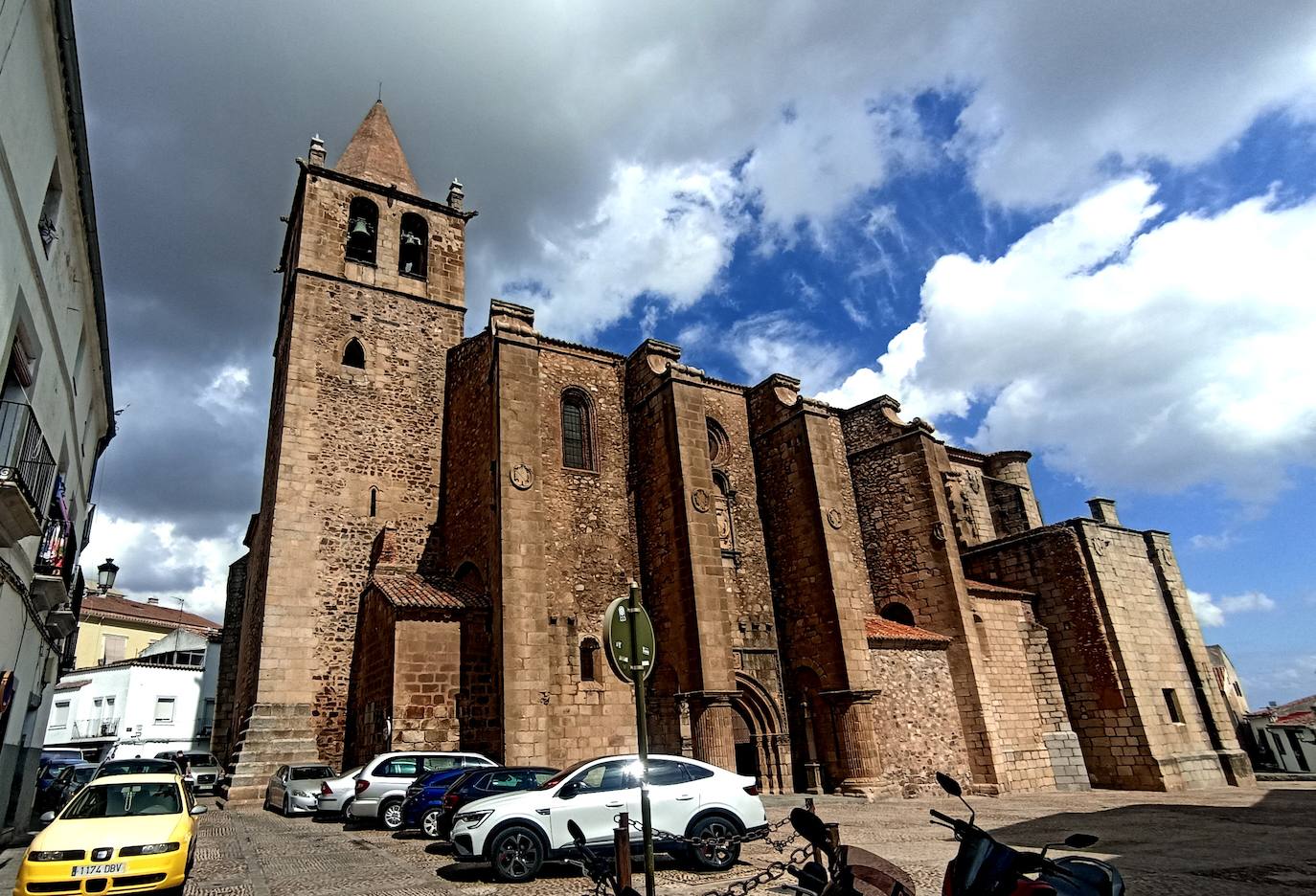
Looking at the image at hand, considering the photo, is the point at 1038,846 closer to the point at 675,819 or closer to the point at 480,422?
the point at 675,819

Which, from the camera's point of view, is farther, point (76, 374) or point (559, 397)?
point (559, 397)

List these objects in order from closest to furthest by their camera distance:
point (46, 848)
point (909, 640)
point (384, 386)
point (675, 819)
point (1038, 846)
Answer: point (46, 848) → point (675, 819) → point (1038, 846) → point (909, 640) → point (384, 386)

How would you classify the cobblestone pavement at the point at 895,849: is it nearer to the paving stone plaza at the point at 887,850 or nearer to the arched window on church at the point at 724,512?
the paving stone plaza at the point at 887,850

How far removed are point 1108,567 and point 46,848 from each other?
75.7 ft

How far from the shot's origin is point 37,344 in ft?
30.2

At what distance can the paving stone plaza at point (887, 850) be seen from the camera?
7312mm

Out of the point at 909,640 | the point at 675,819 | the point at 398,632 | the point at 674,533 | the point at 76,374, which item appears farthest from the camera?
the point at 909,640

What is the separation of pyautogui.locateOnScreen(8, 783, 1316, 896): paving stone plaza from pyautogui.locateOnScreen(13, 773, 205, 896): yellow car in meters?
0.93

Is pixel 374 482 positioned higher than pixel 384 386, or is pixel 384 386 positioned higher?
pixel 384 386

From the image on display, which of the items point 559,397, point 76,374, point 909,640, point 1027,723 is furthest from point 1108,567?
point 76,374

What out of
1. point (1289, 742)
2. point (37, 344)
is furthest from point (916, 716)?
point (1289, 742)

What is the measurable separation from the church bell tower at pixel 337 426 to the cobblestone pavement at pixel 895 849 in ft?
9.28

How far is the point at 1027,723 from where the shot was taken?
18.4 m

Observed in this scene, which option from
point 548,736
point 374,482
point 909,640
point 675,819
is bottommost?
point 675,819
